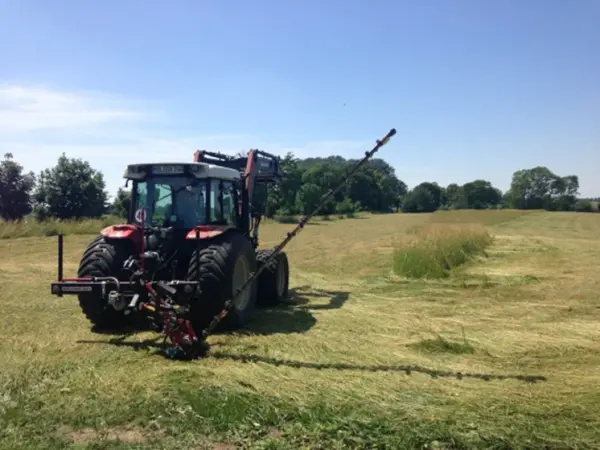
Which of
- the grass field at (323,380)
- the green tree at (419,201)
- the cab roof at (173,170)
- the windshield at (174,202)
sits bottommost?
the grass field at (323,380)

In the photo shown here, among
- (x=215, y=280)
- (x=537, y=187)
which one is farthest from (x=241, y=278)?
(x=537, y=187)

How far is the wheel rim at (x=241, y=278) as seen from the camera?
7.70 m

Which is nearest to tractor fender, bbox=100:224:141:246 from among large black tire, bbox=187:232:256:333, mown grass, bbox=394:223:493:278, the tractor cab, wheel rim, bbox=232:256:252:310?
the tractor cab

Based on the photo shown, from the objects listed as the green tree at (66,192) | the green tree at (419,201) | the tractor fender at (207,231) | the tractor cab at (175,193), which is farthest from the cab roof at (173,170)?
the green tree at (419,201)

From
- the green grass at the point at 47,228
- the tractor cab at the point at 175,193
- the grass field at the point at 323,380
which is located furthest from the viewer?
the green grass at the point at 47,228

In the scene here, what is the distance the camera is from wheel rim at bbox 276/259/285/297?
9.86 metres

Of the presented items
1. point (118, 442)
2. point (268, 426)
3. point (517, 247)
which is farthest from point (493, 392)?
point (517, 247)

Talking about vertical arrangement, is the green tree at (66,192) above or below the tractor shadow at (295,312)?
above

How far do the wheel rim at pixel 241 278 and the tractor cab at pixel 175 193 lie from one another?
0.84 m

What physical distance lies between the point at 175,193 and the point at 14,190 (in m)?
37.1

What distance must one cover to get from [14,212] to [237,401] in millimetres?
41130

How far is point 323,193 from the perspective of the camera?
5288 cm

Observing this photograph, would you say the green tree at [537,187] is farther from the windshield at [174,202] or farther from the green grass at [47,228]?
the windshield at [174,202]

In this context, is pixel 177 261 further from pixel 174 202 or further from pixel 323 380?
pixel 323 380
